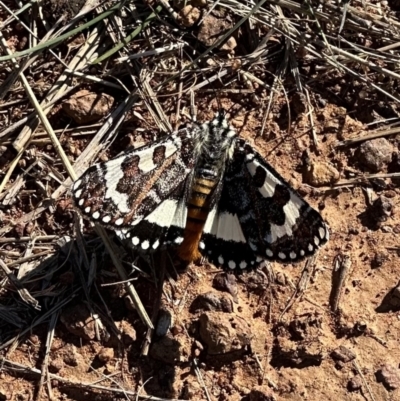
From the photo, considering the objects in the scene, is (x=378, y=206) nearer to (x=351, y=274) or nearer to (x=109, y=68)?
(x=351, y=274)

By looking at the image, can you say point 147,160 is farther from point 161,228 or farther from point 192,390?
point 192,390

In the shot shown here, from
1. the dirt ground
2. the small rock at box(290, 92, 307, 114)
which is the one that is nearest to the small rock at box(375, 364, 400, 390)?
the dirt ground

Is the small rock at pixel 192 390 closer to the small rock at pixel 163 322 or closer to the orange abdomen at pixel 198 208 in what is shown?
the small rock at pixel 163 322

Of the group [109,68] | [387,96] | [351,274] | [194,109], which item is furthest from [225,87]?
[351,274]

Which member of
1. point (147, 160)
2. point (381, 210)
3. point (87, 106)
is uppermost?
point (87, 106)

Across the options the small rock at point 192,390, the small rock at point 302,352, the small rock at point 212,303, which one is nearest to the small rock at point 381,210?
the small rock at point 302,352

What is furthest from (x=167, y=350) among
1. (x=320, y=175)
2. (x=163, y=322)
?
(x=320, y=175)

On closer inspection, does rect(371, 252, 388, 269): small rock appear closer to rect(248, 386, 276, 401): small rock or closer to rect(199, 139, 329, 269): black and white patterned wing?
rect(199, 139, 329, 269): black and white patterned wing
